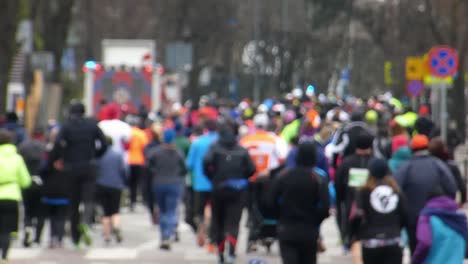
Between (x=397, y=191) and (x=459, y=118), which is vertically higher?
(x=397, y=191)

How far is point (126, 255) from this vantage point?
915 inches

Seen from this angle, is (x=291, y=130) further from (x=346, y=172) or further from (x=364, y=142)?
(x=364, y=142)

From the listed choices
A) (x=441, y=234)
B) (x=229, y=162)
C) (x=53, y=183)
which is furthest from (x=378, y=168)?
(x=53, y=183)

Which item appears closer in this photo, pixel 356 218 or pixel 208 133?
pixel 356 218

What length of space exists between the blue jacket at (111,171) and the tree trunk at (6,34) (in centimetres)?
1245

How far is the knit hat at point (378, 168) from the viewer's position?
1525cm

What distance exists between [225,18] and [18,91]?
946 centimetres

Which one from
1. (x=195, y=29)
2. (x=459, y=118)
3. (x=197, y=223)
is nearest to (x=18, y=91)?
(x=195, y=29)

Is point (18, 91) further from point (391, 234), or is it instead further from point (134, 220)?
point (391, 234)

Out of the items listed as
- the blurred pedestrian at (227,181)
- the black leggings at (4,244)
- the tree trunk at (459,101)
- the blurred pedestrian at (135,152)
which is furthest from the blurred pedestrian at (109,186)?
the tree trunk at (459,101)

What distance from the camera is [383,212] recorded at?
1545 centimetres

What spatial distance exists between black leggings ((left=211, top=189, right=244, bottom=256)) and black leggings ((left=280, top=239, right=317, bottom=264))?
17.0ft

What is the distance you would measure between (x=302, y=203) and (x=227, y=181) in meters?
5.24

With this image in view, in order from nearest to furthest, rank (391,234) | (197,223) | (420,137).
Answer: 1. (391,234)
2. (420,137)
3. (197,223)
